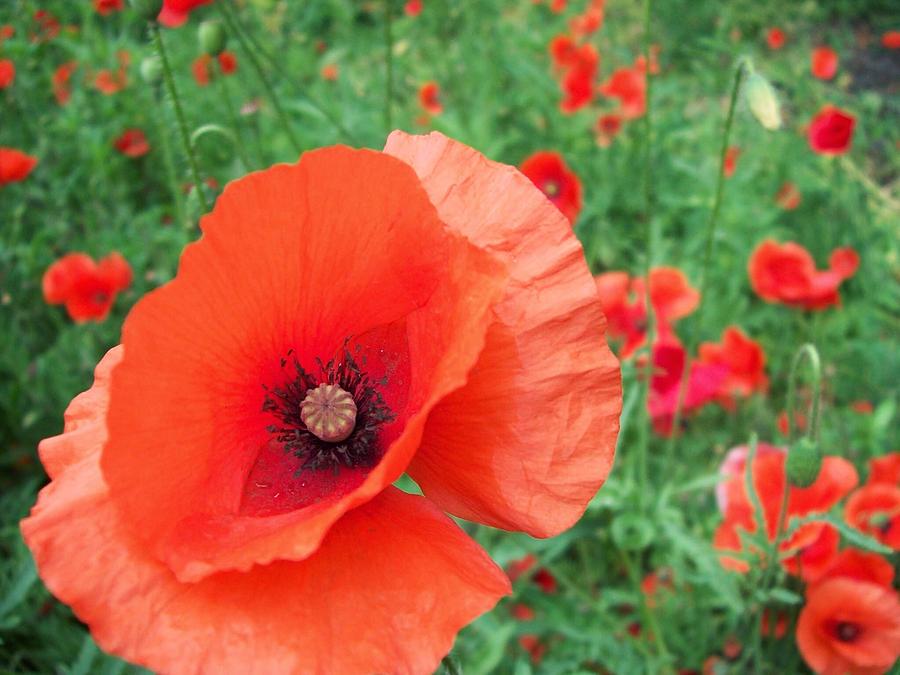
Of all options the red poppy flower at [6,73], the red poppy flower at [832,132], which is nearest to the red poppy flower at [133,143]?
the red poppy flower at [6,73]

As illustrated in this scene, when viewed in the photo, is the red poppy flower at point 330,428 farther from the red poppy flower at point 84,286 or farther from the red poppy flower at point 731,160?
the red poppy flower at point 731,160

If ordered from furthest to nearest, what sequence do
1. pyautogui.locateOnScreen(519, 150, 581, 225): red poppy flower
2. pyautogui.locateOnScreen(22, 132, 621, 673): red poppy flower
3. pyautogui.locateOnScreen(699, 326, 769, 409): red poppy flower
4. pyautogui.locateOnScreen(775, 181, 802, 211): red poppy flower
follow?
pyautogui.locateOnScreen(775, 181, 802, 211): red poppy flower → pyautogui.locateOnScreen(519, 150, 581, 225): red poppy flower → pyautogui.locateOnScreen(699, 326, 769, 409): red poppy flower → pyautogui.locateOnScreen(22, 132, 621, 673): red poppy flower

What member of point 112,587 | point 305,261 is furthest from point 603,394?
point 112,587

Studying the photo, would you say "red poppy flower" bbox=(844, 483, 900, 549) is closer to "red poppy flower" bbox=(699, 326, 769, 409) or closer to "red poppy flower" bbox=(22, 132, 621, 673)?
"red poppy flower" bbox=(699, 326, 769, 409)

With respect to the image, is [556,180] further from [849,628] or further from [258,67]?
[849,628]

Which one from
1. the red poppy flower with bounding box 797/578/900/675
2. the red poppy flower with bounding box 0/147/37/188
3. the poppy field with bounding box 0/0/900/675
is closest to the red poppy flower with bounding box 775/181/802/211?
the poppy field with bounding box 0/0/900/675

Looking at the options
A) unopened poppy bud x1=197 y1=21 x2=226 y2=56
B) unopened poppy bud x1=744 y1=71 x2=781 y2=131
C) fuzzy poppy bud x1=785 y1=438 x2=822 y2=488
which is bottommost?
fuzzy poppy bud x1=785 y1=438 x2=822 y2=488

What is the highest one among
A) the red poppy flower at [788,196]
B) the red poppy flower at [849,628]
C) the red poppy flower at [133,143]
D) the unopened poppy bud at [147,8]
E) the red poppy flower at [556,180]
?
the unopened poppy bud at [147,8]
